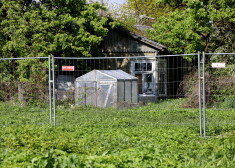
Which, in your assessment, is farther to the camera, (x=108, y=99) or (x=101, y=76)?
(x=101, y=76)

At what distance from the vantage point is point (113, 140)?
10.4m

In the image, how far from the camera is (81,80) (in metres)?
22.2

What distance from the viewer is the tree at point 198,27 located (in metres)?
26.2

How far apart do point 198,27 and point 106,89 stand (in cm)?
755

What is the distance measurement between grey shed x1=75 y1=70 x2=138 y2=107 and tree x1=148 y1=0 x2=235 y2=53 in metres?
5.09

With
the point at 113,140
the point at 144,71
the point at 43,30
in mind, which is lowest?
the point at 113,140

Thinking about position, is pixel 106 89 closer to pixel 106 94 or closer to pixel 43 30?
pixel 106 94

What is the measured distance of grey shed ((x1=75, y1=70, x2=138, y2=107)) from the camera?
20.3 metres

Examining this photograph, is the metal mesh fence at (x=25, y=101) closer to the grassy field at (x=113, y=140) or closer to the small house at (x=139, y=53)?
A: the grassy field at (x=113, y=140)

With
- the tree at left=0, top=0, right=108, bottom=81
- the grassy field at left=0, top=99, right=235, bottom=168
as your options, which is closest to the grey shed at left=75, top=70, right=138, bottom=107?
the grassy field at left=0, top=99, right=235, bottom=168

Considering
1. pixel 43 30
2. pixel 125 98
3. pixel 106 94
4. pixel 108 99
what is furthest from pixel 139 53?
pixel 108 99

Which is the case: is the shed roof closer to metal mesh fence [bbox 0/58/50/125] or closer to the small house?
metal mesh fence [bbox 0/58/50/125]

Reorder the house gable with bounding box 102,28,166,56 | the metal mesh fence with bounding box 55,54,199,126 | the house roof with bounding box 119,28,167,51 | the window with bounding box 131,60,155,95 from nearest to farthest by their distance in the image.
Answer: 1. the metal mesh fence with bounding box 55,54,199,126
2. the window with bounding box 131,60,155,95
3. the house roof with bounding box 119,28,167,51
4. the house gable with bounding box 102,28,166,56

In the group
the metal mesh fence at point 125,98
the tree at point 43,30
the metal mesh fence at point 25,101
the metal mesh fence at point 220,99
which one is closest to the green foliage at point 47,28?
the tree at point 43,30
